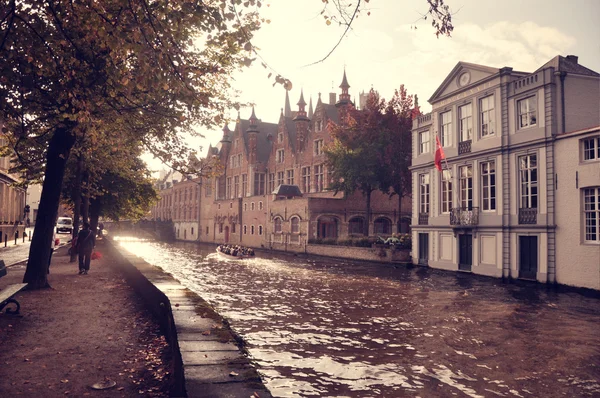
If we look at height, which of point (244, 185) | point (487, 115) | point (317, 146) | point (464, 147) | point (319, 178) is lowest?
point (464, 147)

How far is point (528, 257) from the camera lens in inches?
824

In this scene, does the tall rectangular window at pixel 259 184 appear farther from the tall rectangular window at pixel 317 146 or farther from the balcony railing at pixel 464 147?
the balcony railing at pixel 464 147

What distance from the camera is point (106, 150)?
60.1 feet

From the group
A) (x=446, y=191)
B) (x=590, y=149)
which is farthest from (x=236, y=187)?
(x=590, y=149)

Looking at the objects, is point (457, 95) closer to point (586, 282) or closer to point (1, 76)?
point (586, 282)

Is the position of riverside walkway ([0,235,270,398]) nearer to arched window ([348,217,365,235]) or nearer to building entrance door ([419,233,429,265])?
building entrance door ([419,233,429,265])

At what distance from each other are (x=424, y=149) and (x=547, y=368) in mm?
21647

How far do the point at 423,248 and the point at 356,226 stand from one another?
14359mm

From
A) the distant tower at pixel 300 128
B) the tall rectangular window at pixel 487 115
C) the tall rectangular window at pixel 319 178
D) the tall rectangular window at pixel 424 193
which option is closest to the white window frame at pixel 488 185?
the tall rectangular window at pixel 487 115

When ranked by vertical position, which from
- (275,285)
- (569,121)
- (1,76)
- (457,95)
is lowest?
(275,285)

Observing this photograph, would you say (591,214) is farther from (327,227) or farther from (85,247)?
(327,227)

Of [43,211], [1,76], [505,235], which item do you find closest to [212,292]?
[43,211]

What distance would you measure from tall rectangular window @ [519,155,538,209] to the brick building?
17497 millimetres

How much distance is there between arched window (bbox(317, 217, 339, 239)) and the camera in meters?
41.7
